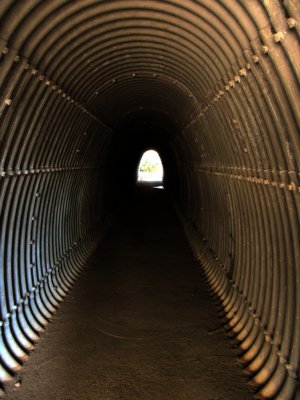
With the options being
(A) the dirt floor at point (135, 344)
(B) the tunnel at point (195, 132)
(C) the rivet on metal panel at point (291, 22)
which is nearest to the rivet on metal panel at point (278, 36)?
(B) the tunnel at point (195, 132)

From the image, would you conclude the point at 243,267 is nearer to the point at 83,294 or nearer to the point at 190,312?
the point at 190,312

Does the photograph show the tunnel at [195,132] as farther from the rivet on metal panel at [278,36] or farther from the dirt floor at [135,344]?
the dirt floor at [135,344]

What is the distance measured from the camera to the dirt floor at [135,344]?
489cm

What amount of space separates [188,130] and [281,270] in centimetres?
627

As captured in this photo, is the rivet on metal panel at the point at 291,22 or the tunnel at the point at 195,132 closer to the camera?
the rivet on metal panel at the point at 291,22

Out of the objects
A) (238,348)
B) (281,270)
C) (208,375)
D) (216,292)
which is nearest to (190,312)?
(216,292)

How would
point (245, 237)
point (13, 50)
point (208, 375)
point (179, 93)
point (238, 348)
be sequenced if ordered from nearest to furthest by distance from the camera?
point (13, 50) → point (208, 375) → point (238, 348) → point (245, 237) → point (179, 93)

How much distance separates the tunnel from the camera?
419cm

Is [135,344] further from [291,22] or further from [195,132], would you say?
[195,132]

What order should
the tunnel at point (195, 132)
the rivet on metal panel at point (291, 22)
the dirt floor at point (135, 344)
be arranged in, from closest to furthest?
the rivet on metal panel at point (291, 22), the tunnel at point (195, 132), the dirt floor at point (135, 344)

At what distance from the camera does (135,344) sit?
5961 mm

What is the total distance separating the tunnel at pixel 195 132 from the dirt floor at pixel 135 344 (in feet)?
0.80

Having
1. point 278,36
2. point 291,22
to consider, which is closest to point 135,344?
point 278,36

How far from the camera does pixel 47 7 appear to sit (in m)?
4.67
